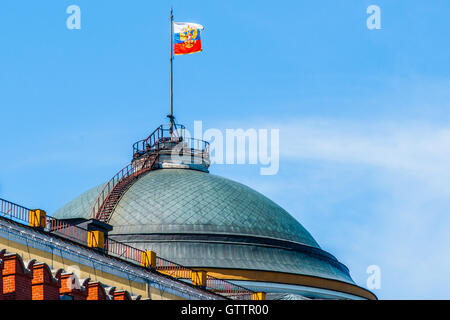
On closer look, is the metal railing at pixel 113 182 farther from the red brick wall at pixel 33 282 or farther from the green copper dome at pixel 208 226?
the red brick wall at pixel 33 282

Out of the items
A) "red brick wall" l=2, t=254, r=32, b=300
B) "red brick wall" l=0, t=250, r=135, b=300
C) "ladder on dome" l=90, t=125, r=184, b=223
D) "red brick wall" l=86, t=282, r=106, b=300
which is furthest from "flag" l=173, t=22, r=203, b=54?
"red brick wall" l=2, t=254, r=32, b=300

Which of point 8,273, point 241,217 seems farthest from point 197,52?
point 8,273

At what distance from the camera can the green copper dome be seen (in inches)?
2758

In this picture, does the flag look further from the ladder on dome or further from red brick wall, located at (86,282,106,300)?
red brick wall, located at (86,282,106,300)

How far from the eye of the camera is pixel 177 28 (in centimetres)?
8231

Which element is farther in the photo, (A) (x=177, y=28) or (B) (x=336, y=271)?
(A) (x=177, y=28)

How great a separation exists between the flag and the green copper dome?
8974 mm

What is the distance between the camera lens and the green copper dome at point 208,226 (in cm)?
7006

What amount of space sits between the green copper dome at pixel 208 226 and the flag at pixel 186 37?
29.4 ft

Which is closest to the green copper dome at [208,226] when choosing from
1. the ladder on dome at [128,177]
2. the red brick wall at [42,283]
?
the ladder on dome at [128,177]

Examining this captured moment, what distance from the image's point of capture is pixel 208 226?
71625 mm
